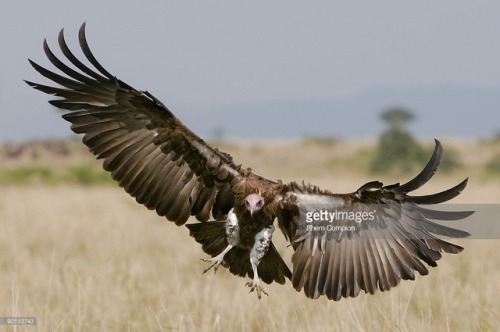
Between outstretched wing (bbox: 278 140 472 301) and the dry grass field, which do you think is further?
the dry grass field

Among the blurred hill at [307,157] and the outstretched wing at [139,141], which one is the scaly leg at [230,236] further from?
the blurred hill at [307,157]

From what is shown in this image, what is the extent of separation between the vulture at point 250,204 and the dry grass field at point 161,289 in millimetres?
340

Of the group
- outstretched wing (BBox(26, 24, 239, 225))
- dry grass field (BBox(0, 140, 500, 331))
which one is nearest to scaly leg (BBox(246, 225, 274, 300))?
outstretched wing (BBox(26, 24, 239, 225))

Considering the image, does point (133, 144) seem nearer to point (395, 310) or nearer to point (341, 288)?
point (341, 288)

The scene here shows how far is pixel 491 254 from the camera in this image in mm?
9523

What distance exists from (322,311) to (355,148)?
43942mm

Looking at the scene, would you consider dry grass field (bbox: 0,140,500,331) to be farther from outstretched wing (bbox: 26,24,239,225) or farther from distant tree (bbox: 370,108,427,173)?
distant tree (bbox: 370,108,427,173)

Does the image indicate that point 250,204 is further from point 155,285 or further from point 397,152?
point 397,152

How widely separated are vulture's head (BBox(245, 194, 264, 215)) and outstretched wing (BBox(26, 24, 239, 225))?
0.54 meters

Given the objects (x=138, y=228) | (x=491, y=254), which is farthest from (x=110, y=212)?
(x=491, y=254)

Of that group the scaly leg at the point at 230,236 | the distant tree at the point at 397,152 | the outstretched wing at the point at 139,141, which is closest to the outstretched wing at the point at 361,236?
the scaly leg at the point at 230,236

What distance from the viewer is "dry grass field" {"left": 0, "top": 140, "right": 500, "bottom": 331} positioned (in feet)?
18.0

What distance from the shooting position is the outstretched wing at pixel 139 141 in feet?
16.4

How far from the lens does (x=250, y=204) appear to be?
4328mm
